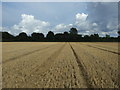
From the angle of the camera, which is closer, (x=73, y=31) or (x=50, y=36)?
(x=50, y=36)

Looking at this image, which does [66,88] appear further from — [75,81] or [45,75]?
[45,75]

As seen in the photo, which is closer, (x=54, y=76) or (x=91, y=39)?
(x=54, y=76)

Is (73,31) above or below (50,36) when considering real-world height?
above

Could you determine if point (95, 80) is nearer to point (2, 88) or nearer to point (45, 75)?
point (45, 75)

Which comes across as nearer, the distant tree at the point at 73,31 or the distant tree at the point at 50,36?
the distant tree at the point at 50,36

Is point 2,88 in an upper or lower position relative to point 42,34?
lower

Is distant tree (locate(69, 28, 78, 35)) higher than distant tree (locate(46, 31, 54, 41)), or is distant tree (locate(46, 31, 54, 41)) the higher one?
distant tree (locate(69, 28, 78, 35))

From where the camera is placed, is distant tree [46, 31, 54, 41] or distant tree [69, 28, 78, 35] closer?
distant tree [46, 31, 54, 41]

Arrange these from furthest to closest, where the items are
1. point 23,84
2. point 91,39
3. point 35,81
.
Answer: point 91,39, point 35,81, point 23,84

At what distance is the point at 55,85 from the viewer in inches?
194

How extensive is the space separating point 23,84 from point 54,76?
1.46 metres

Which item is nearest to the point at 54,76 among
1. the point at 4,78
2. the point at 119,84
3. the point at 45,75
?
the point at 45,75

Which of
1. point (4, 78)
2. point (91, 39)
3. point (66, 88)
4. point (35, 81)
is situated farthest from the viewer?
point (91, 39)

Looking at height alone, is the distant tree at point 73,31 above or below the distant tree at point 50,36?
above
